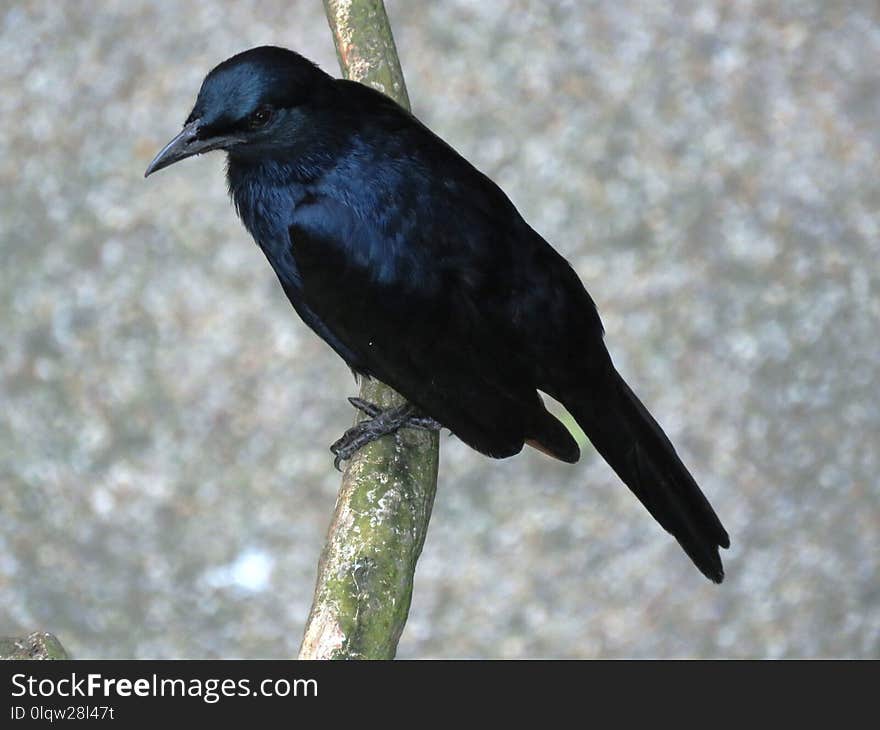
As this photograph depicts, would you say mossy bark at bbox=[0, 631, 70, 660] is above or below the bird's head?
below

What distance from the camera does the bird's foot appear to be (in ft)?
7.66

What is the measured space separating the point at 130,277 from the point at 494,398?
7.06 feet

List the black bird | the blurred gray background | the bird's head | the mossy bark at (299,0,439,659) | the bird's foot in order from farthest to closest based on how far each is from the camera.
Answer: the blurred gray background
the bird's foot
the black bird
the bird's head
the mossy bark at (299,0,439,659)

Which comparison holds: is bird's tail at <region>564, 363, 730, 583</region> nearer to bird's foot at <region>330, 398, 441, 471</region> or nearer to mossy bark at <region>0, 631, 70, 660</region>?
bird's foot at <region>330, 398, 441, 471</region>

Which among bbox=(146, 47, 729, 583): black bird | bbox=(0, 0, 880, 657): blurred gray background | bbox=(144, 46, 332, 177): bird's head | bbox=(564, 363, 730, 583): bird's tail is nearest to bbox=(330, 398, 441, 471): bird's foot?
bbox=(146, 47, 729, 583): black bird

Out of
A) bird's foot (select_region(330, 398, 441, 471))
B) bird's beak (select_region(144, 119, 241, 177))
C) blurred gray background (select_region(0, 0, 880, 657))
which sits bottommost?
bird's foot (select_region(330, 398, 441, 471))

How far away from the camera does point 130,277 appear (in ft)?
13.4

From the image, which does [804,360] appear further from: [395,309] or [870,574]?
[395,309]

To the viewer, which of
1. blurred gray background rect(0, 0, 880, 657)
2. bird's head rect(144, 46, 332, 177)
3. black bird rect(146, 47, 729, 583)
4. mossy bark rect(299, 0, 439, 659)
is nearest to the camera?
mossy bark rect(299, 0, 439, 659)

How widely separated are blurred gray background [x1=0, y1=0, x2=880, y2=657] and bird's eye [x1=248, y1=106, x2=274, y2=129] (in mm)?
1929

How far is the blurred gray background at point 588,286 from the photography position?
3.82m

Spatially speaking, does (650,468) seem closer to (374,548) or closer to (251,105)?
(374,548)

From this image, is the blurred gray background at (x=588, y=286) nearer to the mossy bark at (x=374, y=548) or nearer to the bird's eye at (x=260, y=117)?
the mossy bark at (x=374, y=548)
